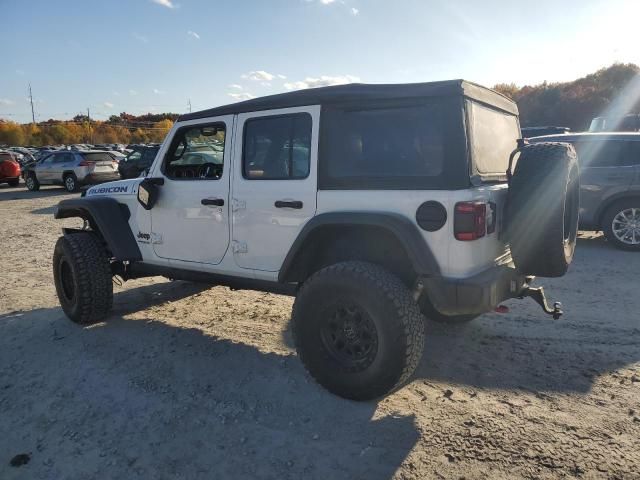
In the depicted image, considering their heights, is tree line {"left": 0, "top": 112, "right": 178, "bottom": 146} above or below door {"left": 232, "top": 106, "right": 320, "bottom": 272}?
above

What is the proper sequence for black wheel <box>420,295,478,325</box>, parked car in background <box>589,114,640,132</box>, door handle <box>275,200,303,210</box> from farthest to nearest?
1. parked car in background <box>589,114,640,132</box>
2. black wheel <box>420,295,478,325</box>
3. door handle <box>275,200,303,210</box>

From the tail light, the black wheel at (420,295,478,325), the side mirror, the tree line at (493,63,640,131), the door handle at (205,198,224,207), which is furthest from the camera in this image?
the tree line at (493,63,640,131)

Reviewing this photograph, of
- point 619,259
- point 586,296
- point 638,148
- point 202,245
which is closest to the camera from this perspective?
point 202,245

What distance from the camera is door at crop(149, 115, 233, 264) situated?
12.3ft

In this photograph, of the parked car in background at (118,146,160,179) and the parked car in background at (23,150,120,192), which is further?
the parked car in background at (23,150,120,192)

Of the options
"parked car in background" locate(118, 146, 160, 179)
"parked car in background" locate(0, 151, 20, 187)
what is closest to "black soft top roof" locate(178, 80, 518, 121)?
"parked car in background" locate(118, 146, 160, 179)

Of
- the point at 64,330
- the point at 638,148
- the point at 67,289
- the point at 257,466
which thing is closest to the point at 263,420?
the point at 257,466

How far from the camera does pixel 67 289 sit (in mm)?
4672

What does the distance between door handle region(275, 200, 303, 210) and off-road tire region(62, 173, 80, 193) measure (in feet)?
54.9

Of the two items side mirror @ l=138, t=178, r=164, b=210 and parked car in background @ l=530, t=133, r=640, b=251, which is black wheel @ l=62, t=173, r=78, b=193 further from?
parked car in background @ l=530, t=133, r=640, b=251

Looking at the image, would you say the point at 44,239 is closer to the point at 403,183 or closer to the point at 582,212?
the point at 403,183

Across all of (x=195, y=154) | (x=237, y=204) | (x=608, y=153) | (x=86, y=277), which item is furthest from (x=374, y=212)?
(x=608, y=153)

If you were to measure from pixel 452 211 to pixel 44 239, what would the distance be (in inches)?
333

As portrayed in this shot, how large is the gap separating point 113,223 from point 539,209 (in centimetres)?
355
